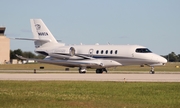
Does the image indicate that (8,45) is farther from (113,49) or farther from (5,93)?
(5,93)

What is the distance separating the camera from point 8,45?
140 m

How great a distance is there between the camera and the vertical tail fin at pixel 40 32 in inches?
2424

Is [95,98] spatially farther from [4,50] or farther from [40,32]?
[4,50]

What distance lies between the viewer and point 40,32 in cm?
6166

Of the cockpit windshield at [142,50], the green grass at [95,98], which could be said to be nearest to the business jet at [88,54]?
the cockpit windshield at [142,50]

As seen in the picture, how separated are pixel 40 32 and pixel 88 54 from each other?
7.94 meters

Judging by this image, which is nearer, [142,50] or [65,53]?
[142,50]

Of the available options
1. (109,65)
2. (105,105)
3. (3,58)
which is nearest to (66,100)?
(105,105)

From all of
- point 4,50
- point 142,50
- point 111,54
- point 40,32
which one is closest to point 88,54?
point 111,54

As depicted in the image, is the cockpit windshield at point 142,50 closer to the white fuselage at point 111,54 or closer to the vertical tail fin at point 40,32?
the white fuselage at point 111,54

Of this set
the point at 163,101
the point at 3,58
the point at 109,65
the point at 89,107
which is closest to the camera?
the point at 89,107

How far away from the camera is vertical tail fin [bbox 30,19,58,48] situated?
61.6 m

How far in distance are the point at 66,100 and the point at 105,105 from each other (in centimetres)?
260

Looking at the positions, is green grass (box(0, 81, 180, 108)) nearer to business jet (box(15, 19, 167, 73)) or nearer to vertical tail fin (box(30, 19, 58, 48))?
business jet (box(15, 19, 167, 73))
